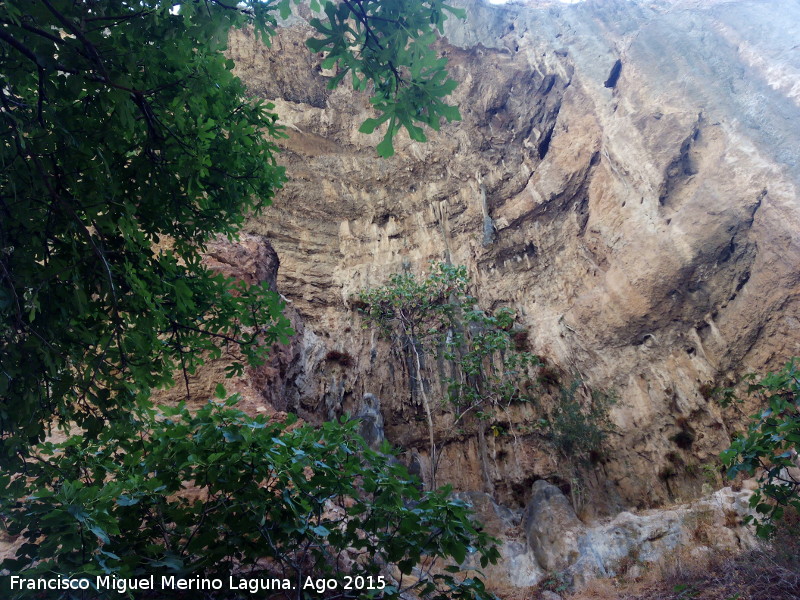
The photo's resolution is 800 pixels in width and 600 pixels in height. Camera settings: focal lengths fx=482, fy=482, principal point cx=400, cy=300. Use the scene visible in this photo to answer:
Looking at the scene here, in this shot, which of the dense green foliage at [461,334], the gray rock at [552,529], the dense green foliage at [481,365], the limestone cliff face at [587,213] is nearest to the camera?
the gray rock at [552,529]

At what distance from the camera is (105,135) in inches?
117

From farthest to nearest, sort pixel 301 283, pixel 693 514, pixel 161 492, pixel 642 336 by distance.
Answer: pixel 301 283 → pixel 642 336 → pixel 693 514 → pixel 161 492

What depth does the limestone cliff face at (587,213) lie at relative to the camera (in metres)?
13.3

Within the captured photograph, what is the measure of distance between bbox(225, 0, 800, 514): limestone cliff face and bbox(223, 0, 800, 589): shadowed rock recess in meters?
0.07

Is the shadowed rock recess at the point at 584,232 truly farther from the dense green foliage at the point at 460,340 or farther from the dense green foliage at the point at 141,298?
the dense green foliage at the point at 141,298

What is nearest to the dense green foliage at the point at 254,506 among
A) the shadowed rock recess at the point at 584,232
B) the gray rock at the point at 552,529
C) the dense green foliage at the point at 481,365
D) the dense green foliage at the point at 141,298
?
the dense green foliage at the point at 141,298

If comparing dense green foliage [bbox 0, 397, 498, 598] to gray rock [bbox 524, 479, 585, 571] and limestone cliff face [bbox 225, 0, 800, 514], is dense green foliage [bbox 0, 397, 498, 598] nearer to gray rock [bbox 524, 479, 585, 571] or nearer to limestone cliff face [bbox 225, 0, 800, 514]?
limestone cliff face [bbox 225, 0, 800, 514]

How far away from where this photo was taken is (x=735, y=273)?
13.3 metres

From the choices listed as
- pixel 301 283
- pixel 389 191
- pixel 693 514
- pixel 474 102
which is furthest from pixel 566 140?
pixel 693 514

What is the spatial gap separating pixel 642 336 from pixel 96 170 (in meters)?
15.4

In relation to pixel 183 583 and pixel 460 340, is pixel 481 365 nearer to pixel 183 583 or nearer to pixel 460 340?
pixel 460 340

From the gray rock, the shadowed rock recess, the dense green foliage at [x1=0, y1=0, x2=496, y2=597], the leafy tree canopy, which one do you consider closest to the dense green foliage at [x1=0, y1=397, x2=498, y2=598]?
the dense green foliage at [x1=0, y1=0, x2=496, y2=597]

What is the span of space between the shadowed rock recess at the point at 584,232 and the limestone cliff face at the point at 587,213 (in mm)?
66

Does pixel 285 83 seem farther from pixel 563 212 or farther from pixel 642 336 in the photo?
pixel 642 336
